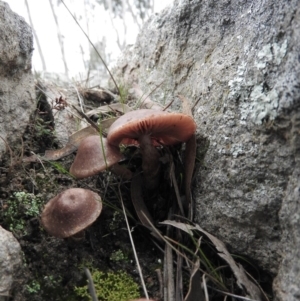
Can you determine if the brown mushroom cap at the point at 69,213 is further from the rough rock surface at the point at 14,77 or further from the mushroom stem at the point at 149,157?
the rough rock surface at the point at 14,77

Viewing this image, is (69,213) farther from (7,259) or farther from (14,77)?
(14,77)

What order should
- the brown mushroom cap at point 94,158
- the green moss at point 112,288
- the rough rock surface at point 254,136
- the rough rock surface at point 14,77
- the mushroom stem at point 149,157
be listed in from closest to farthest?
the rough rock surface at point 254,136 → the green moss at point 112,288 → the brown mushroom cap at point 94,158 → the mushroom stem at point 149,157 → the rough rock surface at point 14,77

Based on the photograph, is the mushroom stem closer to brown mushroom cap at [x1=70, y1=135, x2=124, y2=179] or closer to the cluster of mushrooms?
the cluster of mushrooms

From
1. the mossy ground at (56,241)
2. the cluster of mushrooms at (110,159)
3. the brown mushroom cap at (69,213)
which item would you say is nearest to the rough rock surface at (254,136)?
the cluster of mushrooms at (110,159)

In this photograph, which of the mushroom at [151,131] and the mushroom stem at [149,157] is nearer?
the mushroom at [151,131]

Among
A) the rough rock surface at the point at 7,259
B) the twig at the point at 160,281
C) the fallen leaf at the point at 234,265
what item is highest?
the rough rock surface at the point at 7,259

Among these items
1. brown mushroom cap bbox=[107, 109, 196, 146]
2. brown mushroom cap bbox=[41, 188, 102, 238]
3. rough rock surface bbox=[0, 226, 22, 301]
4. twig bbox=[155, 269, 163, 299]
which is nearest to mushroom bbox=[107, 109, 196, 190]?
brown mushroom cap bbox=[107, 109, 196, 146]

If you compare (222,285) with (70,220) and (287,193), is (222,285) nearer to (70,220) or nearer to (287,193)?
(287,193)
